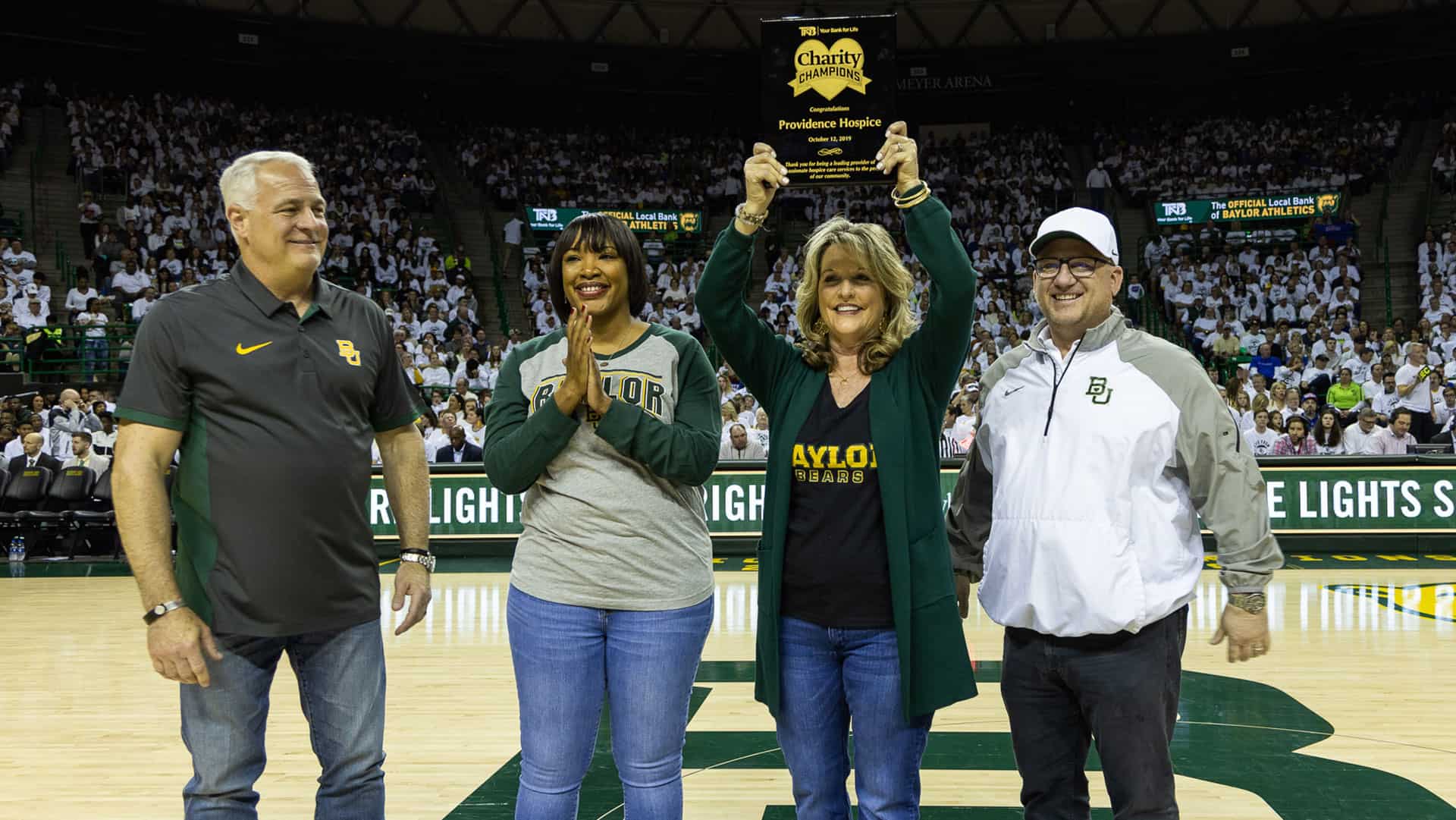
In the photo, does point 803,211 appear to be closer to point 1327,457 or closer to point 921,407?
point 1327,457

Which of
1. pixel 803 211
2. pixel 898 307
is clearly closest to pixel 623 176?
pixel 803 211

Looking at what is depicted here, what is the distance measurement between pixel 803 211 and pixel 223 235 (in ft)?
36.3

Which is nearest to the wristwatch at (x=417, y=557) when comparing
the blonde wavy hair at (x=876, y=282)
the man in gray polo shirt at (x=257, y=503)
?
the man in gray polo shirt at (x=257, y=503)

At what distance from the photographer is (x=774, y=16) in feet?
79.9

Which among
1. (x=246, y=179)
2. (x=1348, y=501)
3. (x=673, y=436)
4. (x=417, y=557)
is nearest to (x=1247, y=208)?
(x=1348, y=501)

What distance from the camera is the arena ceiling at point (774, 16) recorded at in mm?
24234

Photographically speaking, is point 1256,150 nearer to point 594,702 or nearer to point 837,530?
point 837,530

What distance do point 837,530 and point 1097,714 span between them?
2.45ft

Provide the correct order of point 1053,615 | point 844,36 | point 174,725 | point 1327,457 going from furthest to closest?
point 844,36 < point 1327,457 < point 174,725 < point 1053,615

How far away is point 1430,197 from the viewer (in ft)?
71.0

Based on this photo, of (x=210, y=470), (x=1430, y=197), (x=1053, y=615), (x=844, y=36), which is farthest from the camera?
(x=1430, y=197)

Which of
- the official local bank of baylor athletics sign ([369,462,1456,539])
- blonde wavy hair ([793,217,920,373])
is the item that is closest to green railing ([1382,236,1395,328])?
the official local bank of baylor athletics sign ([369,462,1456,539])

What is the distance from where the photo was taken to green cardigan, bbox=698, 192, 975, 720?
101 inches

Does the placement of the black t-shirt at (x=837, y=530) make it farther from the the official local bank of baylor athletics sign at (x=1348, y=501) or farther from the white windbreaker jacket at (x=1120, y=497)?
the the official local bank of baylor athletics sign at (x=1348, y=501)
